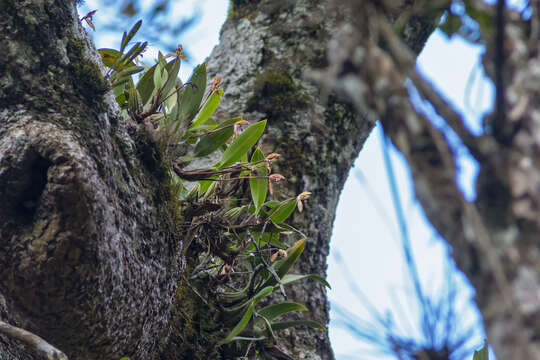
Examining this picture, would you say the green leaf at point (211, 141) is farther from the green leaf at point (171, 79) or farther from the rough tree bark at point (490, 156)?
the rough tree bark at point (490, 156)

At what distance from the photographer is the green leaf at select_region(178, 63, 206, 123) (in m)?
1.40

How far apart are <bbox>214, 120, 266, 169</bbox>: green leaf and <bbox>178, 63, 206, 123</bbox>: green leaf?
0.16 m

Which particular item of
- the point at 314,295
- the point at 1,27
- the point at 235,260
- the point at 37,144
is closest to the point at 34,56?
the point at 1,27

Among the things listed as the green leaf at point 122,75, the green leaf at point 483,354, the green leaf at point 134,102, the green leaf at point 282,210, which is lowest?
the green leaf at point 483,354

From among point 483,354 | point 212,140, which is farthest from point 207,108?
point 483,354

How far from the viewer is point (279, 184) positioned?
1749 millimetres

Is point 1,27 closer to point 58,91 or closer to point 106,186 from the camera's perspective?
point 58,91

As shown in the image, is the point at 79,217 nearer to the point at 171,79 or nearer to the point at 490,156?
the point at 171,79

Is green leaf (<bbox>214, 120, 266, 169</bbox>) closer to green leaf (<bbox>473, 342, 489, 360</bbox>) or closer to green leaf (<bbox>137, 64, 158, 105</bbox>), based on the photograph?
green leaf (<bbox>137, 64, 158, 105</bbox>)

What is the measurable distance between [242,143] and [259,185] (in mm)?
139

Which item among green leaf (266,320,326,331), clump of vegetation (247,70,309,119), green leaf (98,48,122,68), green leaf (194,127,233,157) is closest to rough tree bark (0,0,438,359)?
green leaf (266,320,326,331)

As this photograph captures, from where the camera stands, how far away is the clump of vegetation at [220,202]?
1374 mm

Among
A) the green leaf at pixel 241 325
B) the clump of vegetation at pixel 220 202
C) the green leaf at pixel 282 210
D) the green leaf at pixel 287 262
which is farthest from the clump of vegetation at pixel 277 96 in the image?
the green leaf at pixel 241 325

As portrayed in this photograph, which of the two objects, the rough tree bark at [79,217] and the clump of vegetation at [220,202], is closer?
the rough tree bark at [79,217]
